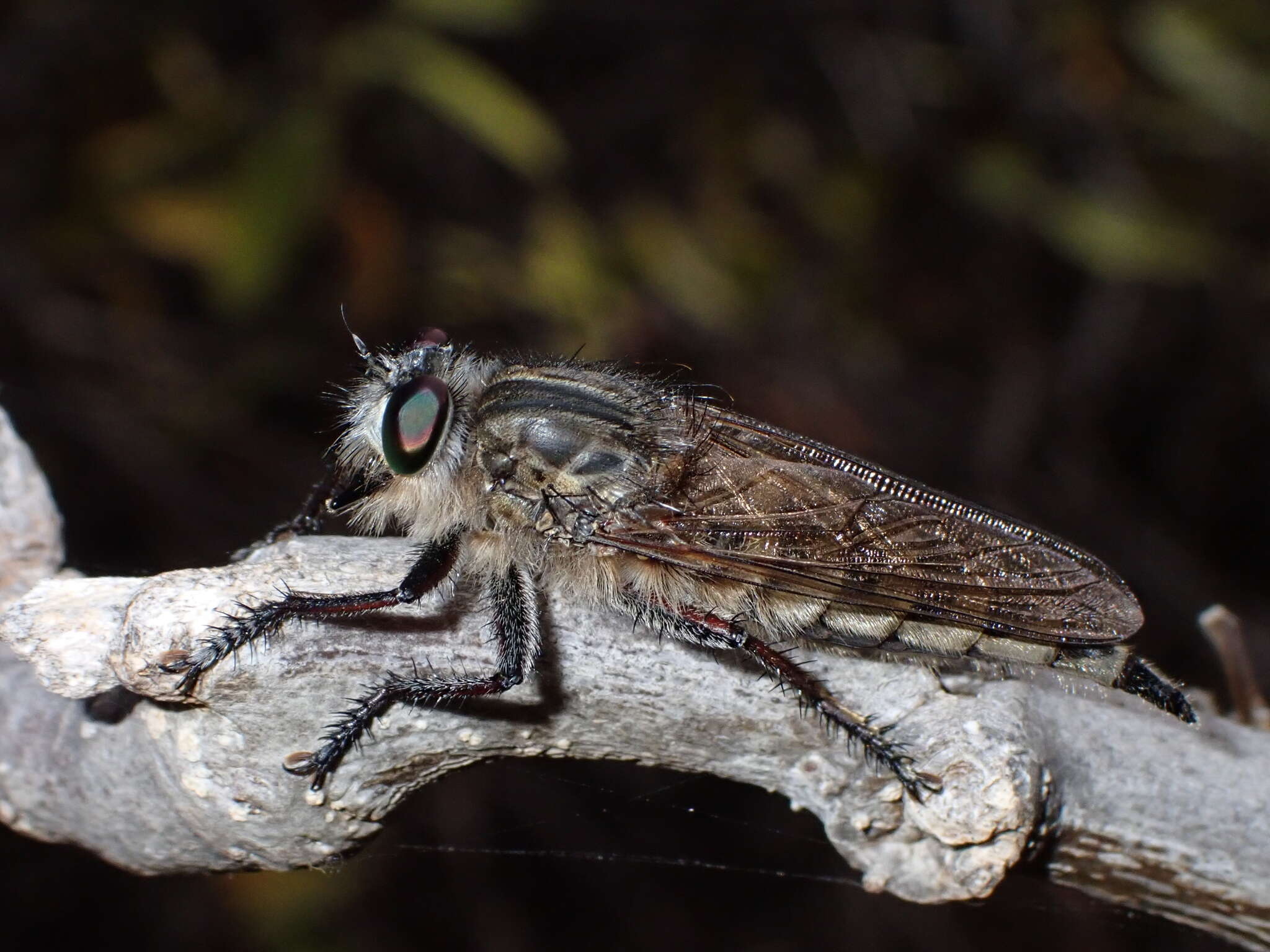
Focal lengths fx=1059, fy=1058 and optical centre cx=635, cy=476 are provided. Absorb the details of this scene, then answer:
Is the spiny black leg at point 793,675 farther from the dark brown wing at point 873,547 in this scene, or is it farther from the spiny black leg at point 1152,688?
the spiny black leg at point 1152,688

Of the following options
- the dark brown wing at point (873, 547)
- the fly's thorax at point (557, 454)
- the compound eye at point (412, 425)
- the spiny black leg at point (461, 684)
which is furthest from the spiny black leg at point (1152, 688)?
the compound eye at point (412, 425)

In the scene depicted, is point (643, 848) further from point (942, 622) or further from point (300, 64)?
point (300, 64)

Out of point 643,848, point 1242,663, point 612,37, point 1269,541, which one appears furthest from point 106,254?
point 1269,541

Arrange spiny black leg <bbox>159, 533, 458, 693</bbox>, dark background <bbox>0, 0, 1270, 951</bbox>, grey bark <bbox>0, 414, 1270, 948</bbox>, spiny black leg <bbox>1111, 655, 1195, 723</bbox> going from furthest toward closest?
dark background <bbox>0, 0, 1270, 951</bbox> → spiny black leg <bbox>1111, 655, 1195, 723</bbox> → grey bark <bbox>0, 414, 1270, 948</bbox> → spiny black leg <bbox>159, 533, 458, 693</bbox>

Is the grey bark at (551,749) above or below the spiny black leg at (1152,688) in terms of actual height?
below

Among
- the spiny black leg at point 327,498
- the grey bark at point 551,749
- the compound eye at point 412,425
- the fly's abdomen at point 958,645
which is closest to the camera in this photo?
the grey bark at point 551,749

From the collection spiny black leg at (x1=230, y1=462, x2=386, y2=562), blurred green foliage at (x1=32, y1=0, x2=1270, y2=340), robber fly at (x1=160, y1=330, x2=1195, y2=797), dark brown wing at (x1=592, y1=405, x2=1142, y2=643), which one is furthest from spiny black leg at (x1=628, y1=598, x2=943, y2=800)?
blurred green foliage at (x1=32, y1=0, x2=1270, y2=340)

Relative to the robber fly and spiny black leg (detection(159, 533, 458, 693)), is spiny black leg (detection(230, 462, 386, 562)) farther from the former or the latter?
spiny black leg (detection(159, 533, 458, 693))
